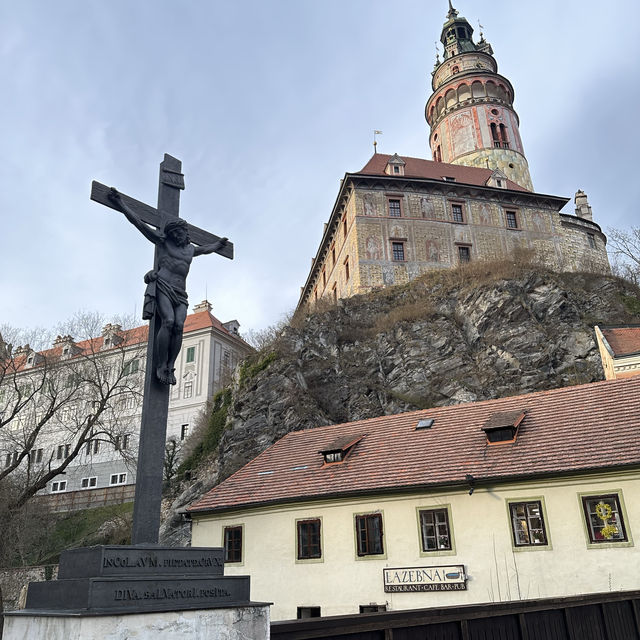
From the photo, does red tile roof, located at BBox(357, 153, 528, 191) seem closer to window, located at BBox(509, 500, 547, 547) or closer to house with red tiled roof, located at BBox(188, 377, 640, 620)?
house with red tiled roof, located at BBox(188, 377, 640, 620)

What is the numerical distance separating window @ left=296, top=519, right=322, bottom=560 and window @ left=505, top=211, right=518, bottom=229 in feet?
115

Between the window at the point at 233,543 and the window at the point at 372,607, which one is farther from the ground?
the window at the point at 233,543

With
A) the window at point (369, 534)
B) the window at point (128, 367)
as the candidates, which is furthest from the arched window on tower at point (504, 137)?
the window at point (369, 534)

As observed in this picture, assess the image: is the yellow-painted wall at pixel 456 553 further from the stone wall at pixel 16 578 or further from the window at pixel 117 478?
the window at pixel 117 478

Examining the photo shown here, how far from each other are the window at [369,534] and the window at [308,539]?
1369 millimetres

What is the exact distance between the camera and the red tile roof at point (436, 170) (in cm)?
4872

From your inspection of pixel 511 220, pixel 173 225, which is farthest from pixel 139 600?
pixel 511 220

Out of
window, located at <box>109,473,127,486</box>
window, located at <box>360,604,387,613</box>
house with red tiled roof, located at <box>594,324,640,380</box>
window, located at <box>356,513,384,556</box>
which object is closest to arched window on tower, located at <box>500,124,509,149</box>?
house with red tiled roof, located at <box>594,324,640,380</box>

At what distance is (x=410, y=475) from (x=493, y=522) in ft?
8.71

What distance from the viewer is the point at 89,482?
44.3 metres

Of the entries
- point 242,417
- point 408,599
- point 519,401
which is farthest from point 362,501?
point 242,417

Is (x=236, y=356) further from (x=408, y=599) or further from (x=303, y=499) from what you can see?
(x=408, y=599)

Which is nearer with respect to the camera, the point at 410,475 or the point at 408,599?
the point at 408,599

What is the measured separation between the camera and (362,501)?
→ 1720 centimetres
